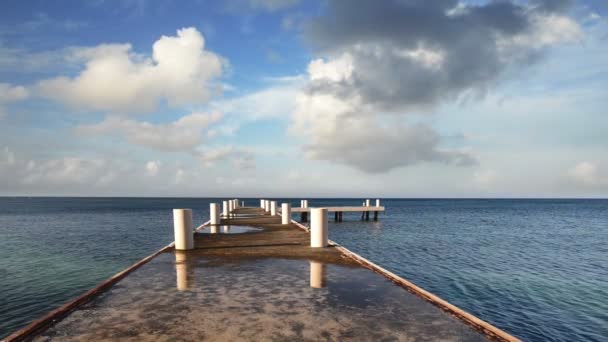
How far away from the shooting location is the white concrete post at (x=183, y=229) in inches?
515

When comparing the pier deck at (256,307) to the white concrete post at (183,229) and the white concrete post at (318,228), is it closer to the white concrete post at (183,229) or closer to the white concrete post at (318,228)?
the white concrete post at (183,229)

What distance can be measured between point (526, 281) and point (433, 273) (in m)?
4.67

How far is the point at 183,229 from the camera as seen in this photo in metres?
13.3

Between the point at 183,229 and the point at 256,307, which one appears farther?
the point at 183,229

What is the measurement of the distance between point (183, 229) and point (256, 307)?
7547 millimetres

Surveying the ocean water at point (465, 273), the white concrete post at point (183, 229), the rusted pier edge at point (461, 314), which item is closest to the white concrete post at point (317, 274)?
the rusted pier edge at point (461, 314)

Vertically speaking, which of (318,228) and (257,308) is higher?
(318,228)

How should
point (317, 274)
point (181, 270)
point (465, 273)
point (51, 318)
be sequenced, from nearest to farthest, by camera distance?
point (51, 318), point (317, 274), point (181, 270), point (465, 273)

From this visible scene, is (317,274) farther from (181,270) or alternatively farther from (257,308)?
(181,270)

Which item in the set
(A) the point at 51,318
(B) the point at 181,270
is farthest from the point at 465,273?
(A) the point at 51,318

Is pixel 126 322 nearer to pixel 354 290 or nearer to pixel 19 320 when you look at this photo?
pixel 354 290

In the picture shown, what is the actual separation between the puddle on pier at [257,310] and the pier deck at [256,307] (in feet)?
0.05

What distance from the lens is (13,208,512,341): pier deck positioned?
5535 mm

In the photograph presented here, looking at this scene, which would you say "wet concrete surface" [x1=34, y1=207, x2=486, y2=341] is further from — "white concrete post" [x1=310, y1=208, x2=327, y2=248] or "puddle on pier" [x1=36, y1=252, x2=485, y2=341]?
"white concrete post" [x1=310, y1=208, x2=327, y2=248]
